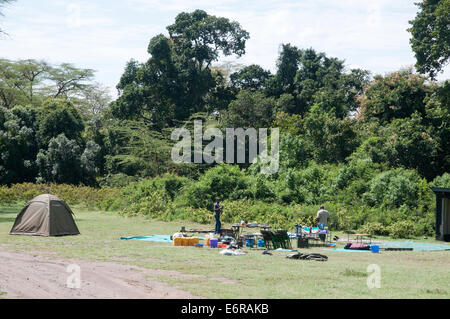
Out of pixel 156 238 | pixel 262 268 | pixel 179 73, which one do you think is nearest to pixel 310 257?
pixel 262 268

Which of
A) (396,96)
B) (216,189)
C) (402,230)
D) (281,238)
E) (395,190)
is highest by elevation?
(396,96)

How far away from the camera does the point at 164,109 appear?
4441 centimetres

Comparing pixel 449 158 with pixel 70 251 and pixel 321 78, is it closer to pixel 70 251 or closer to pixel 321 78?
pixel 321 78

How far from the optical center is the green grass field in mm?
9328

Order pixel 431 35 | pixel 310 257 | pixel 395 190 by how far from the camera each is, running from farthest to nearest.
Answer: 1. pixel 431 35
2. pixel 395 190
3. pixel 310 257

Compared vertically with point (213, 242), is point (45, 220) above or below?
above

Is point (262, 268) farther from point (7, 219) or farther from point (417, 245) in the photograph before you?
point (7, 219)

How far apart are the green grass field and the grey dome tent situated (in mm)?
620

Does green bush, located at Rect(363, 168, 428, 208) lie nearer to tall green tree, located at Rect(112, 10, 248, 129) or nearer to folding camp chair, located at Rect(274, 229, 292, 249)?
folding camp chair, located at Rect(274, 229, 292, 249)

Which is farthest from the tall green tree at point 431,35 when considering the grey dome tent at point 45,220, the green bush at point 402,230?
the grey dome tent at point 45,220

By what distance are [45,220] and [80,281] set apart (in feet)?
33.9

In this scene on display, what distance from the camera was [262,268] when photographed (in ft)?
39.8

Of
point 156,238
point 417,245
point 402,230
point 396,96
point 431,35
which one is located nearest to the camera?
point 417,245

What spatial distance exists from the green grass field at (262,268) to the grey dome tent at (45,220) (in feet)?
2.03
